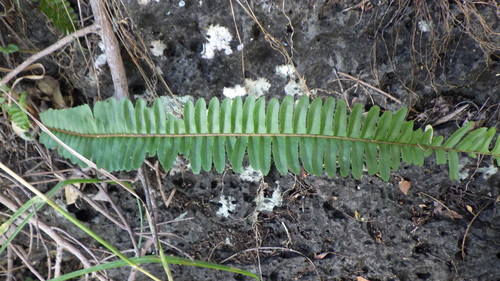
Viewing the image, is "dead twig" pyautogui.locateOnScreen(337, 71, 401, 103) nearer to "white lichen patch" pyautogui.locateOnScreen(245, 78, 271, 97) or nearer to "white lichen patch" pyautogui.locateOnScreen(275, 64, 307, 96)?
"white lichen patch" pyautogui.locateOnScreen(275, 64, 307, 96)

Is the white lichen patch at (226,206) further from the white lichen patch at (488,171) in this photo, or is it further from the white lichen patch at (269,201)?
the white lichen patch at (488,171)

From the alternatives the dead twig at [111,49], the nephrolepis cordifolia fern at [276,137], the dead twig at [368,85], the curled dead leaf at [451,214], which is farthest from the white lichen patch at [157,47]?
the curled dead leaf at [451,214]

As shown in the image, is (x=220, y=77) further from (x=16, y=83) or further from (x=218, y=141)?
(x=16, y=83)

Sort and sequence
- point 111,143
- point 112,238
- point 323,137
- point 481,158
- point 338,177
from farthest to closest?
point 112,238 < point 338,177 < point 481,158 < point 111,143 < point 323,137

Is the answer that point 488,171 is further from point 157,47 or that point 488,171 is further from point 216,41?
point 157,47

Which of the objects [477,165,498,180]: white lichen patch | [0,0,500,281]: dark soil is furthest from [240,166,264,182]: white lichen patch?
[477,165,498,180]: white lichen patch

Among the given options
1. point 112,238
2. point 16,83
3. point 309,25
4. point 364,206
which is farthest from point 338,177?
point 16,83
